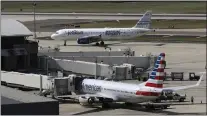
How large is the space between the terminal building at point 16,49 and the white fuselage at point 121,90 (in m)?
12.4

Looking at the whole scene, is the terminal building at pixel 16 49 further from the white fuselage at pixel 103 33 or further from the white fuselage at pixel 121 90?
the white fuselage at pixel 103 33

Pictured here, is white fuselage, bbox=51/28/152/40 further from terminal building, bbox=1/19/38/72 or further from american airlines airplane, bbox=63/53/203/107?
american airlines airplane, bbox=63/53/203/107

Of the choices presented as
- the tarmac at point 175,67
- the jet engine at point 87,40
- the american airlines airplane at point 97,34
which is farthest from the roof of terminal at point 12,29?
the american airlines airplane at point 97,34

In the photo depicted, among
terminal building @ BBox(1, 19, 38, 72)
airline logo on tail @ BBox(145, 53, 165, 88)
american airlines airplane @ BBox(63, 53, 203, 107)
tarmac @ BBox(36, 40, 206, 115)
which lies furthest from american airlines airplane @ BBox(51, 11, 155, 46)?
airline logo on tail @ BBox(145, 53, 165, 88)

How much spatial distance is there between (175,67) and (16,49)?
24590mm

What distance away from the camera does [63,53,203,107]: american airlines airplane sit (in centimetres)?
4606

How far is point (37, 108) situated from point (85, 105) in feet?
74.7

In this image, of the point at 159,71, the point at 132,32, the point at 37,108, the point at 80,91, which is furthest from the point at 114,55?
the point at 37,108

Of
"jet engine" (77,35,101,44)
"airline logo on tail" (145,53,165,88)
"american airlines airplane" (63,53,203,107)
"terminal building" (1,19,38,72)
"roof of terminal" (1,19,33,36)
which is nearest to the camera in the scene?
"airline logo on tail" (145,53,165,88)

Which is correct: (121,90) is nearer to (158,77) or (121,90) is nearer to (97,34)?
(158,77)

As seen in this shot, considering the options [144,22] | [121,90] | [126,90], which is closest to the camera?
[126,90]

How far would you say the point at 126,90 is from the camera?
48188 millimetres

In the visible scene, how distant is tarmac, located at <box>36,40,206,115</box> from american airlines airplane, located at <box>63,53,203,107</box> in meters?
0.90

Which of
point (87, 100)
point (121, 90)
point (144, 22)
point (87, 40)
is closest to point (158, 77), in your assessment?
point (121, 90)
